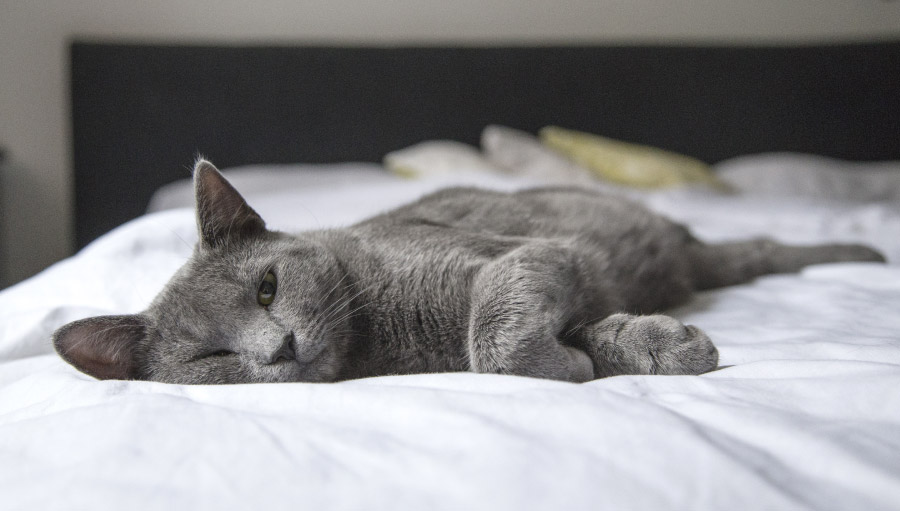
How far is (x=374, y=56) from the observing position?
3.09 m

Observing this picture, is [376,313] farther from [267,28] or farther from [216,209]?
[267,28]

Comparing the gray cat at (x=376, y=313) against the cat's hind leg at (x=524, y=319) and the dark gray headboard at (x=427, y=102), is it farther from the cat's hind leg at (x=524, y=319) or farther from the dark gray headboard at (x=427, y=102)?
the dark gray headboard at (x=427, y=102)

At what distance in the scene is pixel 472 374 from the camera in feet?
2.80

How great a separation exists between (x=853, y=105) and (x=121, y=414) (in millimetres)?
3782

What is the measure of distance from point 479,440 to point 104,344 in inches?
25.4

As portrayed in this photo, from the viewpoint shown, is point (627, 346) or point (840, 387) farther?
point (627, 346)

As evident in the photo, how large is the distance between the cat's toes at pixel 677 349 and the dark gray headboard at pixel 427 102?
2.40 metres

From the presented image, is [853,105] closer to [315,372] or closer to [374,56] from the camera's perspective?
[374,56]

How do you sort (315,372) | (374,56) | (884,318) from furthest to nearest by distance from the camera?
(374,56), (884,318), (315,372)

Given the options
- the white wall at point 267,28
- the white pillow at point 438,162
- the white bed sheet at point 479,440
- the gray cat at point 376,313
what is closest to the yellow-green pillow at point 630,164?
the white pillow at point 438,162

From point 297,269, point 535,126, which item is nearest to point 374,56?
point 535,126

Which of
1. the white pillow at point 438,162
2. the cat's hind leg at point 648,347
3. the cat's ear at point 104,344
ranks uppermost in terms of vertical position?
the white pillow at point 438,162

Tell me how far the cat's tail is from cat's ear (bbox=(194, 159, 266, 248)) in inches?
43.0

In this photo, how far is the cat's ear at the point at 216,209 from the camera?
100 cm
